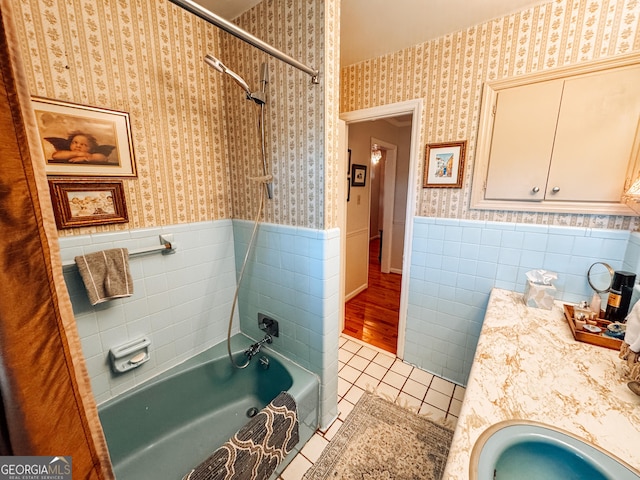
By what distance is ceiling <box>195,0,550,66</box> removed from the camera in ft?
4.36

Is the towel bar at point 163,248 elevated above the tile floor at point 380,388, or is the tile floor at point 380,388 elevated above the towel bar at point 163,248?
the towel bar at point 163,248

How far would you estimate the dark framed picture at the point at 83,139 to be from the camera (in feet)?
3.31

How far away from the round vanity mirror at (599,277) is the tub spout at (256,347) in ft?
6.05

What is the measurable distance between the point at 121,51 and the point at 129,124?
0.33 meters

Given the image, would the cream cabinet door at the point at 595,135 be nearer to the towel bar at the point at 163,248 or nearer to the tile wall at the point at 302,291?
the tile wall at the point at 302,291

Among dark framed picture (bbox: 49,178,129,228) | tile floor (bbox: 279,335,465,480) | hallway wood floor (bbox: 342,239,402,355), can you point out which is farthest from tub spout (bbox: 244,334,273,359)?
hallway wood floor (bbox: 342,239,402,355)

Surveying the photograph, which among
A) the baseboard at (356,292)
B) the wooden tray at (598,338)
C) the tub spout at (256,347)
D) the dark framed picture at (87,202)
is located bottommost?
the baseboard at (356,292)

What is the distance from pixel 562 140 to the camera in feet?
4.42

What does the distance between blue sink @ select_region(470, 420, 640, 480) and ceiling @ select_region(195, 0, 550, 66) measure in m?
1.89

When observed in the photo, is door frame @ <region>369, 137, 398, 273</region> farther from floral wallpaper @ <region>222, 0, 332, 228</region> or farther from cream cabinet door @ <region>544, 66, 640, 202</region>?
floral wallpaper @ <region>222, 0, 332, 228</region>

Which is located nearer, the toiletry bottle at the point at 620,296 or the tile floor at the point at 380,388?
the toiletry bottle at the point at 620,296

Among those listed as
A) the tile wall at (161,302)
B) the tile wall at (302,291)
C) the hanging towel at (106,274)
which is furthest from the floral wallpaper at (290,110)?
the hanging towel at (106,274)

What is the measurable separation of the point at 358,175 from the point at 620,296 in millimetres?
2367

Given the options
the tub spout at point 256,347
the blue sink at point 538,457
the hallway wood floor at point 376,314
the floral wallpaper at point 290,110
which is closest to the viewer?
the blue sink at point 538,457
